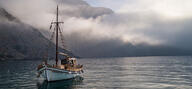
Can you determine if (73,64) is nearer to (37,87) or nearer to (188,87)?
(37,87)

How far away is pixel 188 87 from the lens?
42000 millimetres

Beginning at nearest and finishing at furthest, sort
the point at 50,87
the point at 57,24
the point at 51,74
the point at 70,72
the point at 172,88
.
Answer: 1. the point at 172,88
2. the point at 50,87
3. the point at 51,74
4. the point at 70,72
5. the point at 57,24

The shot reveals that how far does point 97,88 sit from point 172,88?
16.4 meters

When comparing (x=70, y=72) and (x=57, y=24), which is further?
(x=57, y=24)

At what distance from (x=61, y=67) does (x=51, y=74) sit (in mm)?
3907

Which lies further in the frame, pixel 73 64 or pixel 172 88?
pixel 73 64

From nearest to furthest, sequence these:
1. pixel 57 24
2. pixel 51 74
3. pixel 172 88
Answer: pixel 172 88, pixel 51 74, pixel 57 24

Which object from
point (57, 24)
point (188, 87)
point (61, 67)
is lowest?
point (188, 87)

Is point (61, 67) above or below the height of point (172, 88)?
above

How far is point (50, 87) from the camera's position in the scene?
43.3 metres

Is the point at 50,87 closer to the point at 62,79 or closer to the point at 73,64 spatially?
the point at 62,79

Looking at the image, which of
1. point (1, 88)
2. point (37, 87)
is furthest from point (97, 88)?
point (1, 88)

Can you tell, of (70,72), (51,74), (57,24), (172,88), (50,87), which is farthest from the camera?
(57,24)

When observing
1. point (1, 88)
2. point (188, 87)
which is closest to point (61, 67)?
point (1, 88)
